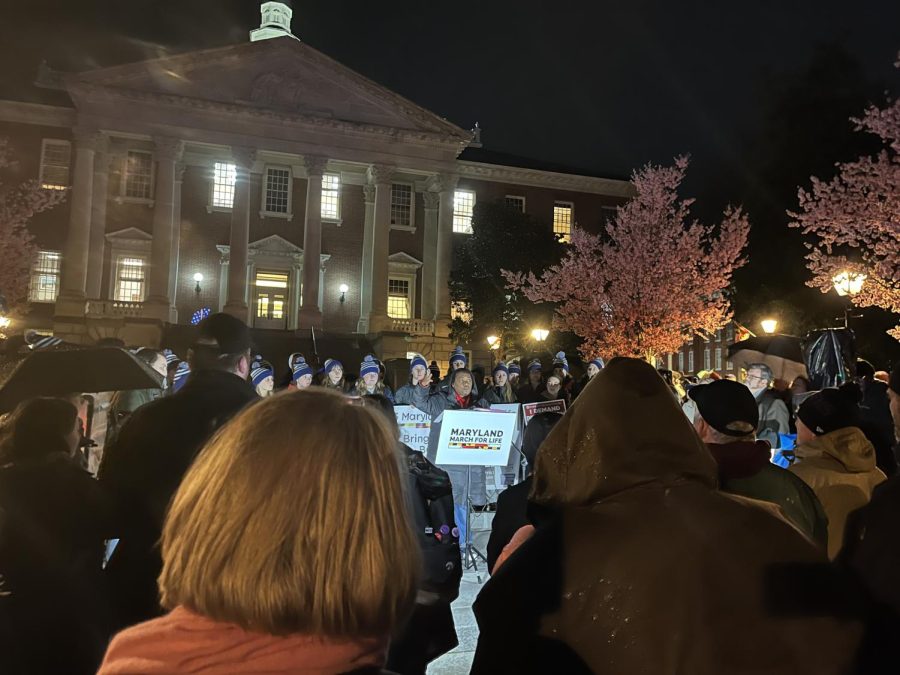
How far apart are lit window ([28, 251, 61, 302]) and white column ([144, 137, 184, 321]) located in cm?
582

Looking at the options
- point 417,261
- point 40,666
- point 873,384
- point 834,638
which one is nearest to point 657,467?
point 834,638

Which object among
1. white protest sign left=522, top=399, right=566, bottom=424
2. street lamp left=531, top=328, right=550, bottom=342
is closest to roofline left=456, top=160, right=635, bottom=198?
street lamp left=531, top=328, right=550, bottom=342

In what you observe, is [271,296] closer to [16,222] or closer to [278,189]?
[278,189]

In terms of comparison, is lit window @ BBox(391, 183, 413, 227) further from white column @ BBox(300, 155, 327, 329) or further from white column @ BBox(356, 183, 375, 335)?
white column @ BBox(300, 155, 327, 329)

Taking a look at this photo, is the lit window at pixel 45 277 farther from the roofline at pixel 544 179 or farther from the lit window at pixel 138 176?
the roofline at pixel 544 179

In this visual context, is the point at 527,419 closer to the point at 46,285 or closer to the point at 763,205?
the point at 763,205

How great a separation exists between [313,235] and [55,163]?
1358cm

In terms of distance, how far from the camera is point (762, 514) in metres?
1.78

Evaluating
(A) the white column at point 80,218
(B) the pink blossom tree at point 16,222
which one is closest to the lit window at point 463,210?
(A) the white column at point 80,218

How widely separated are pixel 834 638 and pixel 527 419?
691 centimetres

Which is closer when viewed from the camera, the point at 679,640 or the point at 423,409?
the point at 679,640

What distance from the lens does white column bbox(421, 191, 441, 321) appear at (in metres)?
37.1

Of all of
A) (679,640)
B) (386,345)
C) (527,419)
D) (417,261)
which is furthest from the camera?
(417,261)

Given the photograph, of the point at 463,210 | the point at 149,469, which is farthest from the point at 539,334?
the point at 149,469
